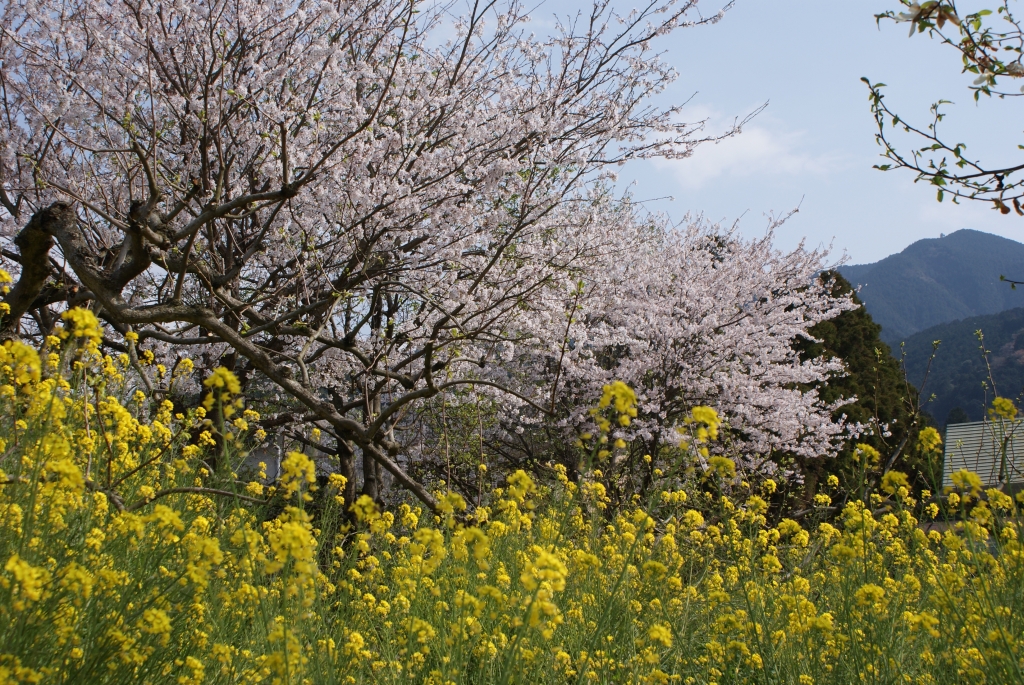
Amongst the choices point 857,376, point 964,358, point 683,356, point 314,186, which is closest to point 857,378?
point 857,376

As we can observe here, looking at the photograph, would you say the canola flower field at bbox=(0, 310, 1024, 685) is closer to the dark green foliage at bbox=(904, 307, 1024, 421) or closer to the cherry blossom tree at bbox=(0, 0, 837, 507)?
the cherry blossom tree at bbox=(0, 0, 837, 507)

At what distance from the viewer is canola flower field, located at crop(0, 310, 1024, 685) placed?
Result: 6.34 feet

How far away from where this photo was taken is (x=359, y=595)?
12.0 feet

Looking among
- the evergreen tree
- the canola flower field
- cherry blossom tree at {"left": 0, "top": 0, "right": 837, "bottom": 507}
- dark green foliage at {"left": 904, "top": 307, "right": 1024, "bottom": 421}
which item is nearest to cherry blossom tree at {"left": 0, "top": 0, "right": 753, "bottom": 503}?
cherry blossom tree at {"left": 0, "top": 0, "right": 837, "bottom": 507}

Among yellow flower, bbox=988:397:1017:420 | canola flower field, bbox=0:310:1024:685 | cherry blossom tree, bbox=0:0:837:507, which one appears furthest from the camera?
cherry blossom tree, bbox=0:0:837:507

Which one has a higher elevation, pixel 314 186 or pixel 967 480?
pixel 314 186

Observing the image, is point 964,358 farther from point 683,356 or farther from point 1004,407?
point 1004,407

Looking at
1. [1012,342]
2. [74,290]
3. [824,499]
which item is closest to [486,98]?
[74,290]

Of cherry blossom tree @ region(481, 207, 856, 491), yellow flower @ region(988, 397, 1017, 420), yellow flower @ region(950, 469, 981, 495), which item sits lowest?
yellow flower @ region(950, 469, 981, 495)

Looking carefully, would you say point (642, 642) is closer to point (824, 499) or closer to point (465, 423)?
point (824, 499)

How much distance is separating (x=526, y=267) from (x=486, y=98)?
169cm

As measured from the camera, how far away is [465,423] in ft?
27.3

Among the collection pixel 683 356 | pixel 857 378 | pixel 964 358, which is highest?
pixel 964 358

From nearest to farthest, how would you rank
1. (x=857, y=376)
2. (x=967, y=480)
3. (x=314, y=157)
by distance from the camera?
(x=967, y=480), (x=314, y=157), (x=857, y=376)
